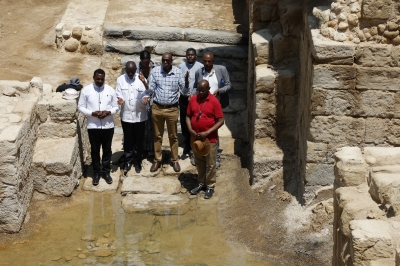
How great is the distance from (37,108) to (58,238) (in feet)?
6.62

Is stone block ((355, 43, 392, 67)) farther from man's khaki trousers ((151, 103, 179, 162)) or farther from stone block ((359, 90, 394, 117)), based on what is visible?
man's khaki trousers ((151, 103, 179, 162))

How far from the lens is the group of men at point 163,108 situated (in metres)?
9.06

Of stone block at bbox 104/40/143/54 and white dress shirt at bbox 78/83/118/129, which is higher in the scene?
white dress shirt at bbox 78/83/118/129

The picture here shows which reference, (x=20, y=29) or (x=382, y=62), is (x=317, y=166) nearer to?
(x=382, y=62)

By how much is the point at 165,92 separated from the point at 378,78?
3.07 m

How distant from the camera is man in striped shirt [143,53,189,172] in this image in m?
9.56

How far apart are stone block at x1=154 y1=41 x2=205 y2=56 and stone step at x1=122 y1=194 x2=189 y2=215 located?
4422mm

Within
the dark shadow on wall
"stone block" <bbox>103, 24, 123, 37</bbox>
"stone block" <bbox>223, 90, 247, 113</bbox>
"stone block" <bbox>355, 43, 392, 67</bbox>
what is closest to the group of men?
"stone block" <bbox>223, 90, 247, 113</bbox>

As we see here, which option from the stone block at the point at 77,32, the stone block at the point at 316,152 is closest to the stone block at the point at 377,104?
the stone block at the point at 316,152

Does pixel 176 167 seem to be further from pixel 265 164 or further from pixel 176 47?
pixel 176 47

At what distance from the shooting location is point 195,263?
25.8 feet

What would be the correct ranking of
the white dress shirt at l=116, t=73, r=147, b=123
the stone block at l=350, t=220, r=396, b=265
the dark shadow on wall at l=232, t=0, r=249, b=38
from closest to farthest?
the stone block at l=350, t=220, r=396, b=265, the white dress shirt at l=116, t=73, r=147, b=123, the dark shadow on wall at l=232, t=0, r=249, b=38

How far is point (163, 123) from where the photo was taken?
987 cm

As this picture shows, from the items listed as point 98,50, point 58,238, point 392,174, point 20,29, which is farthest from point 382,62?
point 20,29
